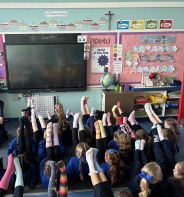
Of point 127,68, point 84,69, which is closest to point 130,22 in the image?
point 127,68

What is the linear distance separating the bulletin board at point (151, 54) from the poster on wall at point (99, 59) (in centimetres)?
29

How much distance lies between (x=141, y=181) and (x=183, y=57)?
338 centimetres

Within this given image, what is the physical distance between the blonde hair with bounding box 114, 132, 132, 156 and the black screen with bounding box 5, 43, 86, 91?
2.09 meters

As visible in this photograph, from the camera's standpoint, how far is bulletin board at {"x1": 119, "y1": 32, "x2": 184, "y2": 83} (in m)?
Answer: 4.66

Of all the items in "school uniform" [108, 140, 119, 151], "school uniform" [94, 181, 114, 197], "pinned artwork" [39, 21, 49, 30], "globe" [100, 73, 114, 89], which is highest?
"pinned artwork" [39, 21, 49, 30]

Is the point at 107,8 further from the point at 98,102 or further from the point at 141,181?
the point at 141,181

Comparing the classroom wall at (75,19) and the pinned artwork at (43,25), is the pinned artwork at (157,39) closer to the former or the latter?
the classroom wall at (75,19)

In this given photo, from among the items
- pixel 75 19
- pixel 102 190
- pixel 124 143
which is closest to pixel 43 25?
pixel 75 19

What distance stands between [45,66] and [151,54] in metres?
1.87

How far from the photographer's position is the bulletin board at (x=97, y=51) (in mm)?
4539

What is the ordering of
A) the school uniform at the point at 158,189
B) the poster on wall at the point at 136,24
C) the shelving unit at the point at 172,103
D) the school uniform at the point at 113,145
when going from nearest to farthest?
the school uniform at the point at 158,189 < the school uniform at the point at 113,145 < the poster on wall at the point at 136,24 < the shelving unit at the point at 172,103

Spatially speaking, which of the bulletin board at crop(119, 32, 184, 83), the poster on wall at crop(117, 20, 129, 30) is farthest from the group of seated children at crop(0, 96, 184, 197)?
the poster on wall at crop(117, 20, 129, 30)

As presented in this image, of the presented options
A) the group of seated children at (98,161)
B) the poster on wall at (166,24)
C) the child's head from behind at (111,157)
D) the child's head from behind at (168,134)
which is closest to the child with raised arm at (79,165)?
the group of seated children at (98,161)

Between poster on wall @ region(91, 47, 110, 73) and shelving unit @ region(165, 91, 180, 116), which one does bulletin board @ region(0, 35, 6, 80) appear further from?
shelving unit @ region(165, 91, 180, 116)
